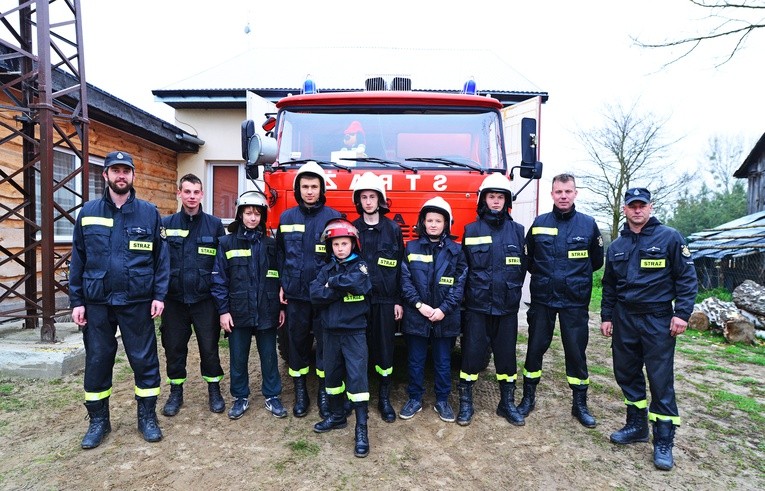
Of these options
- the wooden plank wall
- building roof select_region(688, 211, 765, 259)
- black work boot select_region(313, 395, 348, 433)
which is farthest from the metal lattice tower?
building roof select_region(688, 211, 765, 259)

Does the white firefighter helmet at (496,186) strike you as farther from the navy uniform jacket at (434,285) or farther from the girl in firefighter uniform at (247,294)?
the girl in firefighter uniform at (247,294)

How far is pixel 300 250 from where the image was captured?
3846 mm

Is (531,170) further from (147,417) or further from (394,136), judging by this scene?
(147,417)

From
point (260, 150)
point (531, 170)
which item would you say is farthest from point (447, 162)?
point (260, 150)

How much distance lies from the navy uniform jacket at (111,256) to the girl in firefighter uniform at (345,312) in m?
1.29

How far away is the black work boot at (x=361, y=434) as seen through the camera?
3.38 metres

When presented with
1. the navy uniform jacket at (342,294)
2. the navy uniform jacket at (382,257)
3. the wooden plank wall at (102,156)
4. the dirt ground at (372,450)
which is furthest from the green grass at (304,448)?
the wooden plank wall at (102,156)

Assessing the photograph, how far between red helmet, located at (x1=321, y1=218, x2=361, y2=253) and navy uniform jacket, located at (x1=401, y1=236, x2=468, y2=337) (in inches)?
20.3

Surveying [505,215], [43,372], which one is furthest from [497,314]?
[43,372]

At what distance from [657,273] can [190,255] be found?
3.69 meters

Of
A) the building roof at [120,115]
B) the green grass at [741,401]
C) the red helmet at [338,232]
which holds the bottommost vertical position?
the green grass at [741,401]

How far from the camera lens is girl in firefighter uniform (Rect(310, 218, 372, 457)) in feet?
11.4

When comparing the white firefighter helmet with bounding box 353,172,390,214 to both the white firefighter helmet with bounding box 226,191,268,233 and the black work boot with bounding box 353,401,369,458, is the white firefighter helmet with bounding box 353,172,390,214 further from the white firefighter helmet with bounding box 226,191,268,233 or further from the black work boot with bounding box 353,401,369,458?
the black work boot with bounding box 353,401,369,458

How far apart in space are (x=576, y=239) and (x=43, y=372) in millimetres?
5394
